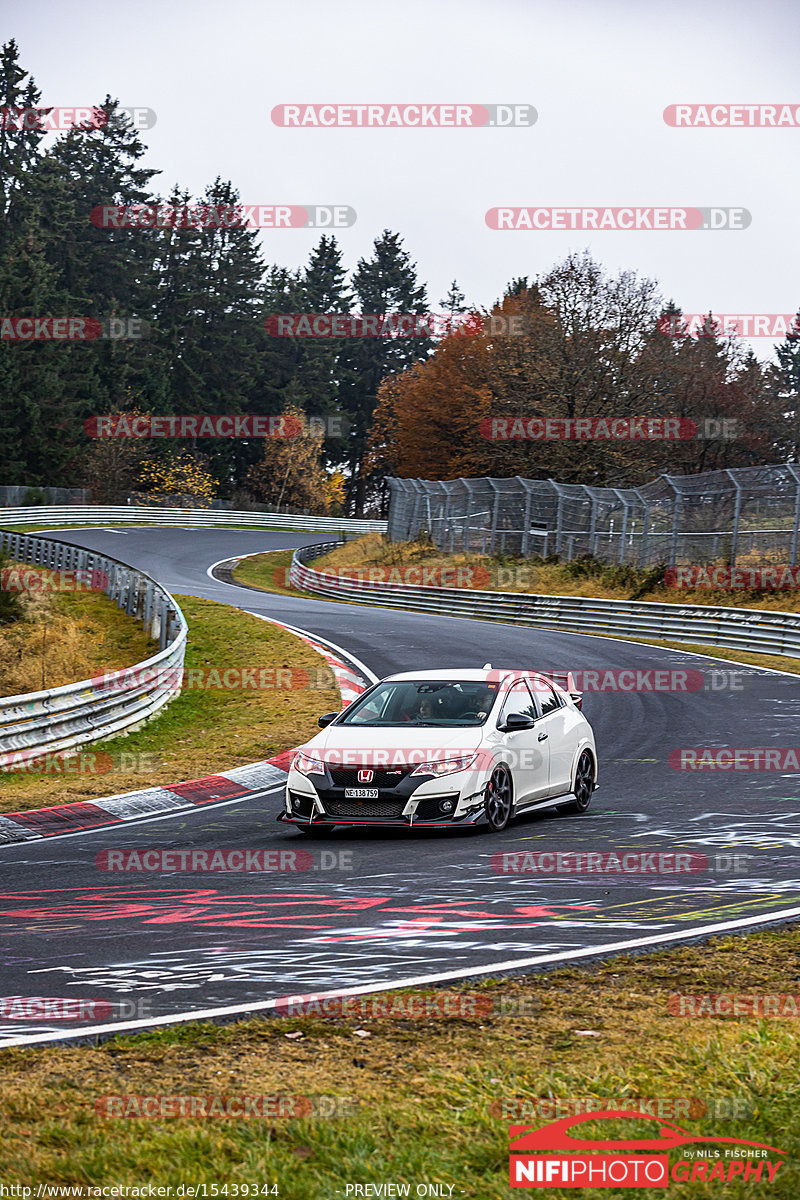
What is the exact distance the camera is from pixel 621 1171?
3760 millimetres

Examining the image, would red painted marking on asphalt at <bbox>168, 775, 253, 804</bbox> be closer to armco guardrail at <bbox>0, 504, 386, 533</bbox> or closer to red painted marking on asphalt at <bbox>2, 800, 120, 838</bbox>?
red painted marking on asphalt at <bbox>2, 800, 120, 838</bbox>

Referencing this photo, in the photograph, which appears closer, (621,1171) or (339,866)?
(621,1171)

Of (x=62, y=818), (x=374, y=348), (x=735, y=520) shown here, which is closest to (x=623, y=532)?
(x=735, y=520)

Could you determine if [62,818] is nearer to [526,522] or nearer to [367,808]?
[367,808]

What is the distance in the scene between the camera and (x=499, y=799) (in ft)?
37.7

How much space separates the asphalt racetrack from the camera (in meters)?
6.51

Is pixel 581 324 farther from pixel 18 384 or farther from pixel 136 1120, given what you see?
pixel 136 1120

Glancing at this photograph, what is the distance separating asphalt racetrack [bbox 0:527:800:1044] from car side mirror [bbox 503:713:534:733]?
904 millimetres

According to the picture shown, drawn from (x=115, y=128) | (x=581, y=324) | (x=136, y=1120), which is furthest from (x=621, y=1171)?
(x=115, y=128)

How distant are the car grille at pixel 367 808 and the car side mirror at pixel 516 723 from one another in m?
1.32

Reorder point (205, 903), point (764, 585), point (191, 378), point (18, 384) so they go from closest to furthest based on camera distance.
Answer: point (205, 903), point (764, 585), point (18, 384), point (191, 378)

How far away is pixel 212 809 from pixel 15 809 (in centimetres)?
196

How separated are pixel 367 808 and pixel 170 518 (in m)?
66.3

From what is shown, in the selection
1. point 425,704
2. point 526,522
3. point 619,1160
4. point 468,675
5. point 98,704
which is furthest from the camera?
point 526,522
